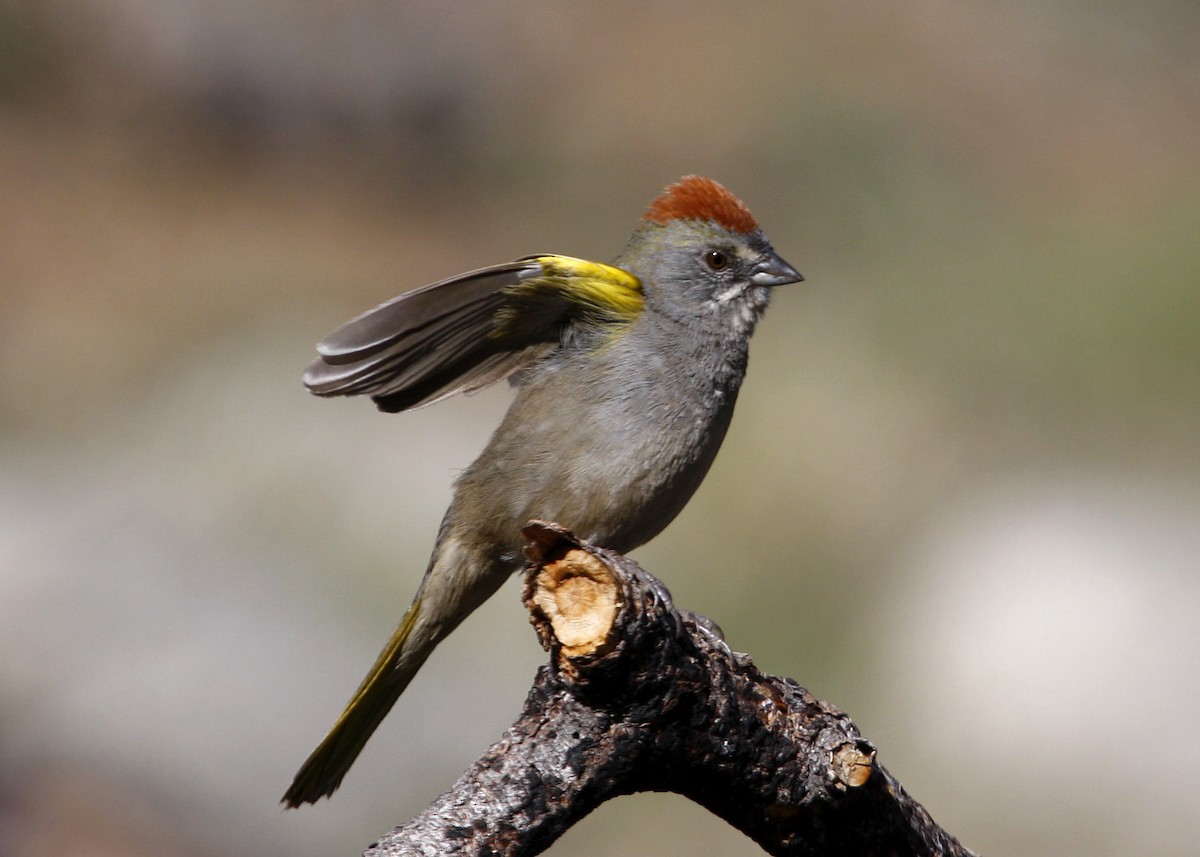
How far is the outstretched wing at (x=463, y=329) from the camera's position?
4285 mm

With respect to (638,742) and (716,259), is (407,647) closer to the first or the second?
(638,742)

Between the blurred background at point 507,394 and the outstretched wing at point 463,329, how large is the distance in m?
3.80

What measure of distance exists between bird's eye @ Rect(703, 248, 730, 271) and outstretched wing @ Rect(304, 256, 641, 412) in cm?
31

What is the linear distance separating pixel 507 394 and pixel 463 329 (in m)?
6.13

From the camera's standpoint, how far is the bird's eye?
513cm

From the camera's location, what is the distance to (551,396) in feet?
15.6

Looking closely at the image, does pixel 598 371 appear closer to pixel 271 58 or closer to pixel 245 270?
pixel 245 270

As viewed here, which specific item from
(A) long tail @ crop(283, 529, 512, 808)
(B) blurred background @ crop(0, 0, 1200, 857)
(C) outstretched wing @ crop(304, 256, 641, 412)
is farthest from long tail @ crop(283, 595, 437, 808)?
(B) blurred background @ crop(0, 0, 1200, 857)

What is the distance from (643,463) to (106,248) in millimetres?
10092

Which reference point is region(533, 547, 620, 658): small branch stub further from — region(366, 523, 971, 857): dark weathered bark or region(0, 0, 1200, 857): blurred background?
region(0, 0, 1200, 857): blurred background

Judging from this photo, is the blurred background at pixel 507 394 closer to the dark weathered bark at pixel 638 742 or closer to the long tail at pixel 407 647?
the long tail at pixel 407 647

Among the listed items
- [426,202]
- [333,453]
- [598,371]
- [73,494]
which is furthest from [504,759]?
[426,202]

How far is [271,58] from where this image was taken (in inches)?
542

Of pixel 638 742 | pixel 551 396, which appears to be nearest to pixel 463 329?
pixel 551 396
